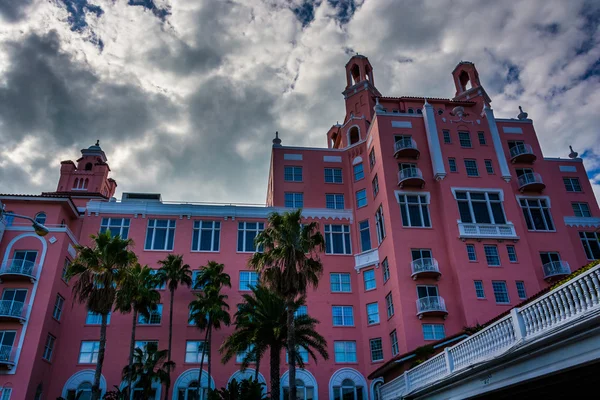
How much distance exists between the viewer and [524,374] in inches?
622

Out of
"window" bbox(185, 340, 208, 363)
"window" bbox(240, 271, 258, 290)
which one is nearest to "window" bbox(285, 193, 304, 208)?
"window" bbox(240, 271, 258, 290)

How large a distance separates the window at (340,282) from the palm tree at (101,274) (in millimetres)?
19435

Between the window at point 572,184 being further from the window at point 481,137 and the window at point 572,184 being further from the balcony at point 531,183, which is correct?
the window at point 481,137

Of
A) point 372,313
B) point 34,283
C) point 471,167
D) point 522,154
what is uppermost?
point 522,154

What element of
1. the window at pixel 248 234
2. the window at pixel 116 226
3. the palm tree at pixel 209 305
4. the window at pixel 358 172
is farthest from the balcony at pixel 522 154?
the window at pixel 116 226

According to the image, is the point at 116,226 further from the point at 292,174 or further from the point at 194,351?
the point at 292,174

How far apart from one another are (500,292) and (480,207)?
7.65 metres

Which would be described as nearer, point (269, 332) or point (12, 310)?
point (269, 332)

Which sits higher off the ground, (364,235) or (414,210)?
(414,210)

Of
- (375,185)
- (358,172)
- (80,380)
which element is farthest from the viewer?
(358,172)

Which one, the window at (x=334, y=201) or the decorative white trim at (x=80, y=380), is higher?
the window at (x=334, y=201)

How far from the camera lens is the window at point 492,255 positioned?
3988 centimetres

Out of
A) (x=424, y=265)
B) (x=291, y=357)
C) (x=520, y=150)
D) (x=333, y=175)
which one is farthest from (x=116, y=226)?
(x=520, y=150)

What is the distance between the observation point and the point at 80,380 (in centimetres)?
3769
